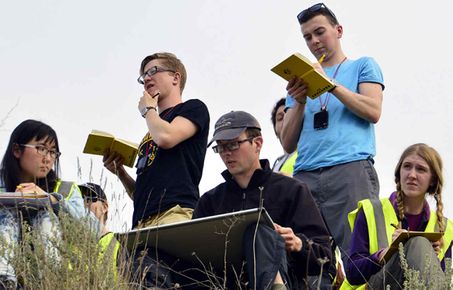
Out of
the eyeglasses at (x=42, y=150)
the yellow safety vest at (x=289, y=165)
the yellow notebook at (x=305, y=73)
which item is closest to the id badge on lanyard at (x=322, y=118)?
the yellow notebook at (x=305, y=73)

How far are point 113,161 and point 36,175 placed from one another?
2.15ft

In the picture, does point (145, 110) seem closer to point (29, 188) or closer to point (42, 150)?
point (42, 150)

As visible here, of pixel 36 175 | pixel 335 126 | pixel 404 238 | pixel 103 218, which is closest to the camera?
pixel 404 238

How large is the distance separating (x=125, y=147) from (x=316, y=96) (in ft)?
4.79

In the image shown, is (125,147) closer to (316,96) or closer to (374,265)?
(316,96)

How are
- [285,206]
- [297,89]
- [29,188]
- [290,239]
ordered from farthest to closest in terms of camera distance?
[297,89], [29,188], [285,206], [290,239]

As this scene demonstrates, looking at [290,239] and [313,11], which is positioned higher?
[313,11]

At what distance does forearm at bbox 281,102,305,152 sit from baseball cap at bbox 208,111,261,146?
0.49 meters

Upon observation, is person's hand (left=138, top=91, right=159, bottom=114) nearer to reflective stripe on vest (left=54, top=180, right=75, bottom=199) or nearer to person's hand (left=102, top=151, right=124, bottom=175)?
person's hand (left=102, top=151, right=124, bottom=175)

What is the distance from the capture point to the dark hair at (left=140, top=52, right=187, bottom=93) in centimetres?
706

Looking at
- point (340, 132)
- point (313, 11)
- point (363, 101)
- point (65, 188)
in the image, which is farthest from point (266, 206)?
point (313, 11)

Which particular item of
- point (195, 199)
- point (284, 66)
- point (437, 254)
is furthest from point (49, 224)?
point (437, 254)

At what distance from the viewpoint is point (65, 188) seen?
6.60 meters

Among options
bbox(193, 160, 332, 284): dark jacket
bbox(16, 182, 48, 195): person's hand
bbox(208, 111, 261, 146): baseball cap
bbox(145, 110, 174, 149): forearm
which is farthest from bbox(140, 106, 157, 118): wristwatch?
bbox(16, 182, 48, 195): person's hand
